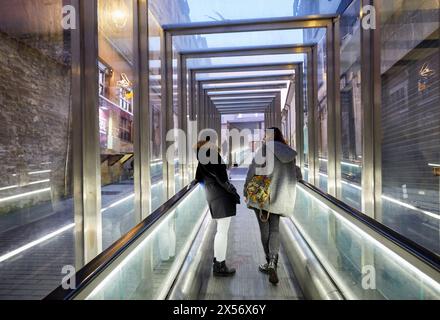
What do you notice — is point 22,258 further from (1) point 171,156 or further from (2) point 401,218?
(2) point 401,218

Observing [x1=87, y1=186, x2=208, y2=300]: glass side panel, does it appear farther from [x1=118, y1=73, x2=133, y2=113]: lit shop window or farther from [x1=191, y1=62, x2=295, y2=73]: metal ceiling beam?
[x1=191, y1=62, x2=295, y2=73]: metal ceiling beam

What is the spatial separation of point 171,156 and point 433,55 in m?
4.76

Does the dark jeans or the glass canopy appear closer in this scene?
the dark jeans

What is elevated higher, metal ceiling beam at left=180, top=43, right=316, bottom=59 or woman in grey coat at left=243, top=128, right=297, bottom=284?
metal ceiling beam at left=180, top=43, right=316, bottom=59

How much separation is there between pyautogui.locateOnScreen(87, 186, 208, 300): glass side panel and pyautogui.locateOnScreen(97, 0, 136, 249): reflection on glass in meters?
1.14

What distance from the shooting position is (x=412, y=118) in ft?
18.0

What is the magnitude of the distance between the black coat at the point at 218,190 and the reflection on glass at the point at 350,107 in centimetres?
281

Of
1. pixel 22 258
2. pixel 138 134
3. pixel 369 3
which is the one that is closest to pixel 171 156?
pixel 138 134

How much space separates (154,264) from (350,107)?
5163mm

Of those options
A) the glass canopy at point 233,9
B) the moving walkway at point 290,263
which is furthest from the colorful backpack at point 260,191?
the glass canopy at point 233,9

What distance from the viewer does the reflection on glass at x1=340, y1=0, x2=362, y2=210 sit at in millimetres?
5477

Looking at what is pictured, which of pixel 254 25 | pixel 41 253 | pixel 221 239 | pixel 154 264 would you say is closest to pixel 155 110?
pixel 254 25

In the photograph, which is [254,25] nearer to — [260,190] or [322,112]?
[322,112]

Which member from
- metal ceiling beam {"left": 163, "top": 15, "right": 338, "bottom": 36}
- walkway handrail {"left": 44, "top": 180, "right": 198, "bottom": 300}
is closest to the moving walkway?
walkway handrail {"left": 44, "top": 180, "right": 198, "bottom": 300}
